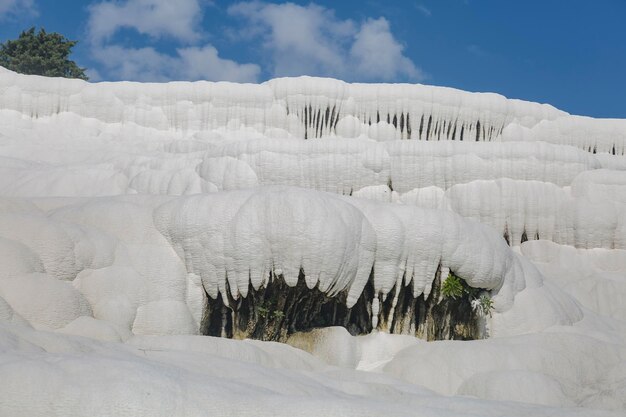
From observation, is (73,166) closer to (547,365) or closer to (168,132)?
(168,132)

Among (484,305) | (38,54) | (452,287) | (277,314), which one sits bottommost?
(277,314)

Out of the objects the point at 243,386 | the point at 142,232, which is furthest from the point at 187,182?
the point at 243,386

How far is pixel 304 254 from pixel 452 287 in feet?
9.33

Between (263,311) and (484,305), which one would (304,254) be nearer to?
(263,311)

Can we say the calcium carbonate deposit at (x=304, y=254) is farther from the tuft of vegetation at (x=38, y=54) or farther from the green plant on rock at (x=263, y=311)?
the tuft of vegetation at (x=38, y=54)

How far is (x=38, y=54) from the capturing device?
36.8 metres

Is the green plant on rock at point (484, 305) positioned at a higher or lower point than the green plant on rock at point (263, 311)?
higher

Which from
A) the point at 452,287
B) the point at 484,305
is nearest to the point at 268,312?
the point at 452,287

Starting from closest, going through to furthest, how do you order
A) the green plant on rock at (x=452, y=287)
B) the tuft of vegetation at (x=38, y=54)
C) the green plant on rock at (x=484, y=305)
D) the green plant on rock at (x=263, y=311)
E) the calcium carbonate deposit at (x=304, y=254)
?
the calcium carbonate deposit at (x=304, y=254) < the green plant on rock at (x=263, y=311) < the green plant on rock at (x=452, y=287) < the green plant on rock at (x=484, y=305) < the tuft of vegetation at (x=38, y=54)

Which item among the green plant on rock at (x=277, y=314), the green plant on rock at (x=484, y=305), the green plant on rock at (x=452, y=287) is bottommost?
the green plant on rock at (x=277, y=314)

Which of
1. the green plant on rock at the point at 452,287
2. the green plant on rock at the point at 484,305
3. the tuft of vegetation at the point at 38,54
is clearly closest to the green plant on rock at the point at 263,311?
the green plant on rock at the point at 452,287

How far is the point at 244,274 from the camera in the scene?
36.4ft

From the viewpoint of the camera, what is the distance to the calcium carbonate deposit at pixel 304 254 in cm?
677

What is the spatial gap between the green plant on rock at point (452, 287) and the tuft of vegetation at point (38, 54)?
30203 mm
